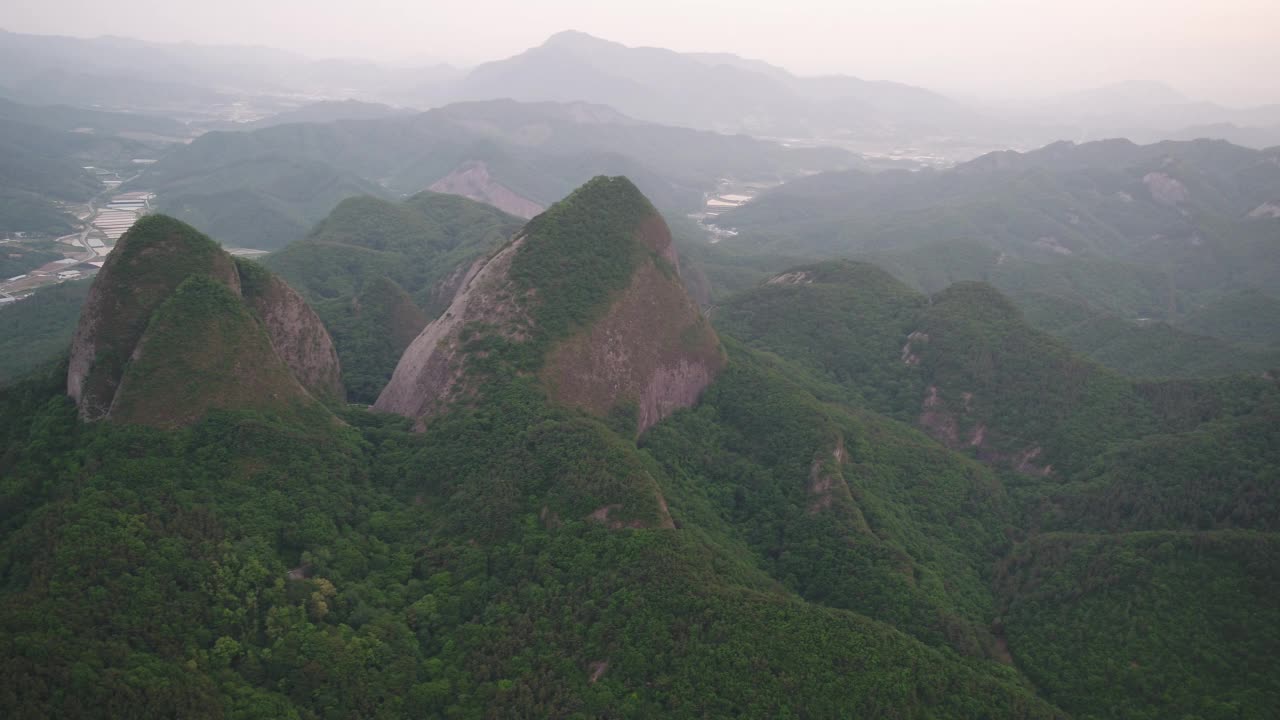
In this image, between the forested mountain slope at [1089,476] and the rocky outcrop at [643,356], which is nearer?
the forested mountain slope at [1089,476]

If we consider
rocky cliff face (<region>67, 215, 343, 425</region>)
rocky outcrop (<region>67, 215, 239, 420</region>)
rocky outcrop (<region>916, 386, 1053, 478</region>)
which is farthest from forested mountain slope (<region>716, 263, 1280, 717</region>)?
rocky outcrop (<region>67, 215, 239, 420</region>)

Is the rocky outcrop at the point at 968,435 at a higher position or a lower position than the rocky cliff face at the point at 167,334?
lower

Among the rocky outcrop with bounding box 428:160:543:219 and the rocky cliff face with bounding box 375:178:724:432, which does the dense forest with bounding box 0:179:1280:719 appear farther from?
the rocky outcrop with bounding box 428:160:543:219

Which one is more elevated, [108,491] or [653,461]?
[108,491]

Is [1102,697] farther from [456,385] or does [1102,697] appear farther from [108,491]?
[108,491]

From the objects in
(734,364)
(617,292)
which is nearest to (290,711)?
(617,292)

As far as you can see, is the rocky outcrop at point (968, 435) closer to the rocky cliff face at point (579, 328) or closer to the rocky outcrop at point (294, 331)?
the rocky cliff face at point (579, 328)

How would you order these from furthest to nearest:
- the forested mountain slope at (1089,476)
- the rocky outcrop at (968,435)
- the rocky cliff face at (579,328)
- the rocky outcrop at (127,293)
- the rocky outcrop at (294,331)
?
the rocky outcrop at (968,435)
the rocky cliff face at (579,328)
the rocky outcrop at (294,331)
the rocky outcrop at (127,293)
the forested mountain slope at (1089,476)

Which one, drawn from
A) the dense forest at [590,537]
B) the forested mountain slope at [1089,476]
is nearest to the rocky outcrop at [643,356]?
the dense forest at [590,537]
